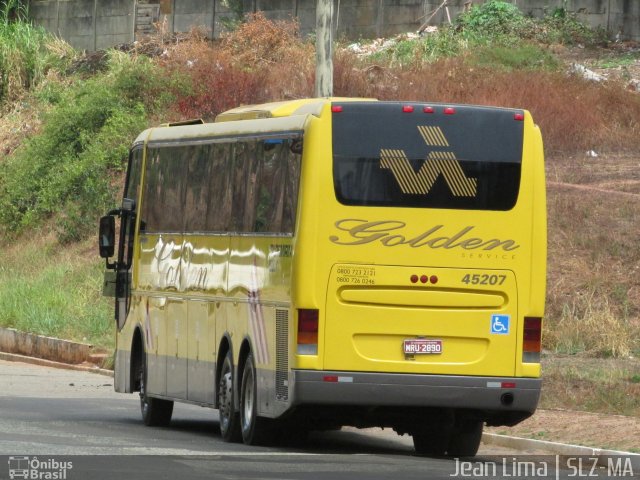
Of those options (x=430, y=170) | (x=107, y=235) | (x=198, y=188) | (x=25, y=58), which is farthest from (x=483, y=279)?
(x=25, y=58)

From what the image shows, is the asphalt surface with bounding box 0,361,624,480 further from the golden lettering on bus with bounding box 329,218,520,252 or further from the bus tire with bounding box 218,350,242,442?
the golden lettering on bus with bounding box 329,218,520,252

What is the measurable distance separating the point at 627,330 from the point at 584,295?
2.22 m

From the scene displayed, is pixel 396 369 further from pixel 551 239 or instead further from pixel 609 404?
pixel 551 239

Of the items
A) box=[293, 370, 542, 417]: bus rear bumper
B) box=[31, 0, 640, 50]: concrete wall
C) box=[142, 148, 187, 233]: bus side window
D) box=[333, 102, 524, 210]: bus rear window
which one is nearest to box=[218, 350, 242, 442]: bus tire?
box=[293, 370, 542, 417]: bus rear bumper

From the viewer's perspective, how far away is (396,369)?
14.9 metres

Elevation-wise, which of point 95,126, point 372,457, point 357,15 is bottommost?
point 372,457

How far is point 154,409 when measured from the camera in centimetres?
1892

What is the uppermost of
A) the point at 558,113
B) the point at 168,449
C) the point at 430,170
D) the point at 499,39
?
the point at 499,39

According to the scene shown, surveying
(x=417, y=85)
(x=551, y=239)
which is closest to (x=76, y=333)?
(x=551, y=239)

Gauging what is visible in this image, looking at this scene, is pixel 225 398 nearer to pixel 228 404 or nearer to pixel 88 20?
pixel 228 404

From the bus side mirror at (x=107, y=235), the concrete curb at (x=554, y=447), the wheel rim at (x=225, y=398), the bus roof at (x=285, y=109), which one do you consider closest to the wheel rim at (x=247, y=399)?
the wheel rim at (x=225, y=398)

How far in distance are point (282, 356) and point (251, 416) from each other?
102 centimetres

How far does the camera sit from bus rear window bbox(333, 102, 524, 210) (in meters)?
15.0

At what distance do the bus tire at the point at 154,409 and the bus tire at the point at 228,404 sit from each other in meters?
2.24
